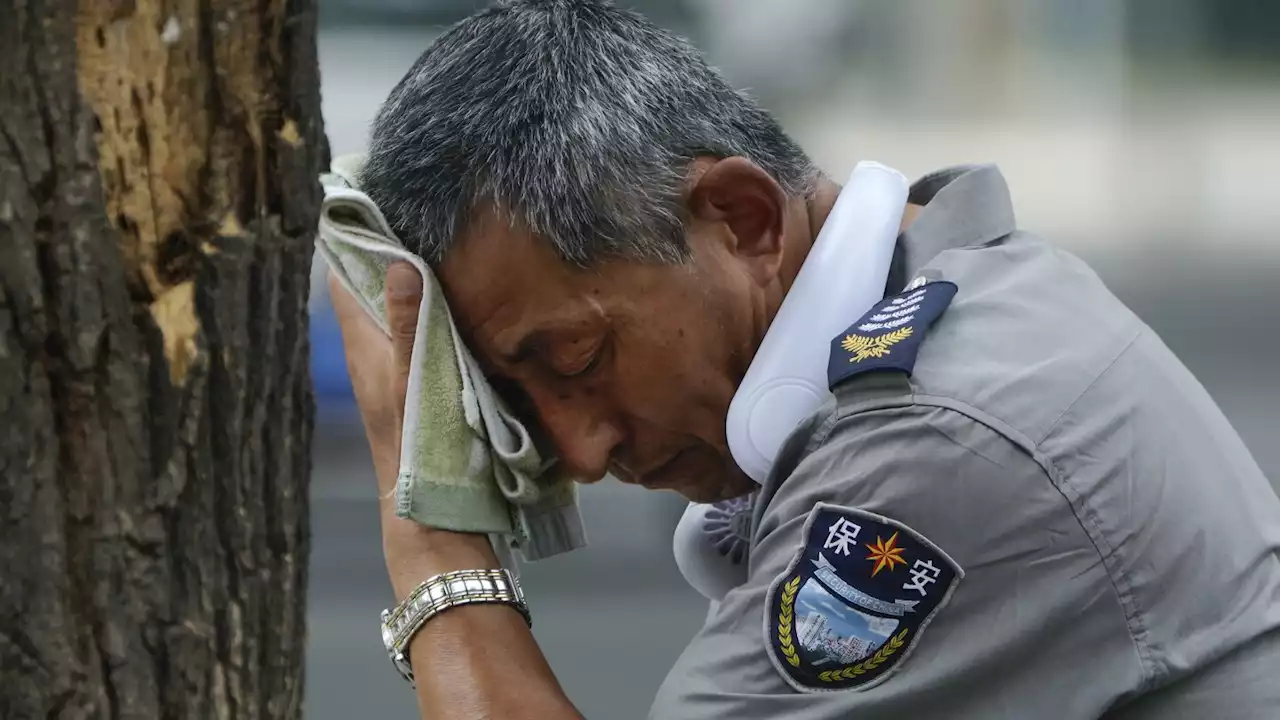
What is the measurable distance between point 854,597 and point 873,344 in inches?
10.3

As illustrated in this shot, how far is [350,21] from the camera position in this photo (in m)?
6.24

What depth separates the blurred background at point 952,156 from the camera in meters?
5.42

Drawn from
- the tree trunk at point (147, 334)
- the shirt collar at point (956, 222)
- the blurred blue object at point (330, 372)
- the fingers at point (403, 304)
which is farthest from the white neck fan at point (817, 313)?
the blurred blue object at point (330, 372)

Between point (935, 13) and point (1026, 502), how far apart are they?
7.82 metres

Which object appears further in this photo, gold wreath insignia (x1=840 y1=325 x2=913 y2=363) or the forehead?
the forehead

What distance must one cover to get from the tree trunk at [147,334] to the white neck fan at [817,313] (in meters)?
0.54

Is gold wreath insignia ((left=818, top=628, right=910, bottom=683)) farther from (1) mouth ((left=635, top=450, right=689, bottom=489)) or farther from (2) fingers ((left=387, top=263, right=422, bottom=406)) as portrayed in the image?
(2) fingers ((left=387, top=263, right=422, bottom=406))

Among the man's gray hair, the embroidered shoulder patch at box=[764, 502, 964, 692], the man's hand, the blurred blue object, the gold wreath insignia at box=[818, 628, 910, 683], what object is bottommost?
the gold wreath insignia at box=[818, 628, 910, 683]

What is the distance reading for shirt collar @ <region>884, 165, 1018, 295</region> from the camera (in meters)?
1.80

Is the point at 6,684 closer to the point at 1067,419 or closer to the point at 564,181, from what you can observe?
the point at 564,181

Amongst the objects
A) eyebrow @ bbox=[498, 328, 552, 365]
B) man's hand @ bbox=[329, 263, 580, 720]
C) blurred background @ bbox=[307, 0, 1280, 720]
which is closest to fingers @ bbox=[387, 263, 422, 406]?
man's hand @ bbox=[329, 263, 580, 720]

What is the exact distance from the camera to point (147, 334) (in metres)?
1.32

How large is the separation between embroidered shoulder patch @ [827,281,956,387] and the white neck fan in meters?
0.08

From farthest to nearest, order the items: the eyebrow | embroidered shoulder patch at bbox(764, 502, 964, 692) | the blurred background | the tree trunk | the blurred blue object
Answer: the blurred blue object < the blurred background < the eyebrow < embroidered shoulder patch at bbox(764, 502, 964, 692) < the tree trunk
